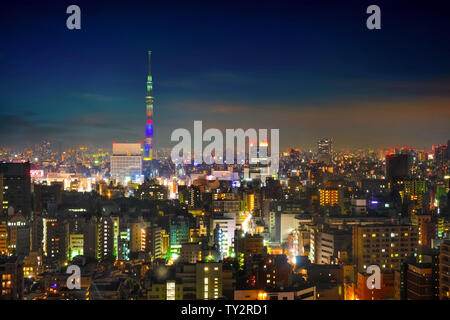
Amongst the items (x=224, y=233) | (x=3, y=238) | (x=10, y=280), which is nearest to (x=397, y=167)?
(x=224, y=233)

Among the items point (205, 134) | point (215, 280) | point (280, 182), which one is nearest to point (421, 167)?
point (280, 182)

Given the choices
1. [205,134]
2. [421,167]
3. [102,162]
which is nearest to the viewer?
[205,134]

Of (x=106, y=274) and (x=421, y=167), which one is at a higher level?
(x=421, y=167)

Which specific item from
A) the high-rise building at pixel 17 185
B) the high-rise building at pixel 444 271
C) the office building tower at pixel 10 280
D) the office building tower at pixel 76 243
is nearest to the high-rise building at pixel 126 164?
the high-rise building at pixel 17 185

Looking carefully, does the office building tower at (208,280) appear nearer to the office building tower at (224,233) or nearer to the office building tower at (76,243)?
the office building tower at (224,233)

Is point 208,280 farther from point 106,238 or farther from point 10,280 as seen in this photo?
point 106,238

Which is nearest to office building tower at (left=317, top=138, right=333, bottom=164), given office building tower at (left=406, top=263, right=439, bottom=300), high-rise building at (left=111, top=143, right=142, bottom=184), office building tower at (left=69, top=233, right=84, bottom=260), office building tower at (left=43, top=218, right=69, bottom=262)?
office building tower at (left=69, top=233, right=84, bottom=260)
